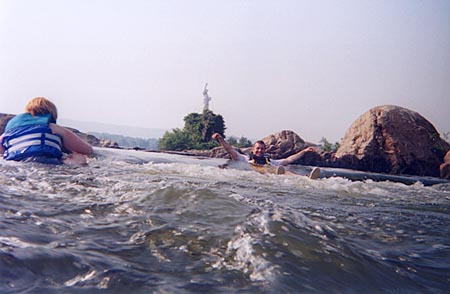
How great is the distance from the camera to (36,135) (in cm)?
389

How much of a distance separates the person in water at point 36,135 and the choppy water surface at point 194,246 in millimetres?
1134

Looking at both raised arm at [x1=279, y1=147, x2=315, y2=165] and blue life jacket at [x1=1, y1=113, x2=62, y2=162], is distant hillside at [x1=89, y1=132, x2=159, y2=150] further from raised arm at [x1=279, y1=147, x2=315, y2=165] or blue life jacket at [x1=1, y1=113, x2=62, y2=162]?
blue life jacket at [x1=1, y1=113, x2=62, y2=162]

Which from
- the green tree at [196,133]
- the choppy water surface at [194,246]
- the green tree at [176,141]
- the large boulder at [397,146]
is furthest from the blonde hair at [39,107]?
the green tree at [176,141]

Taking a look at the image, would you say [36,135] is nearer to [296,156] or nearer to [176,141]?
[296,156]

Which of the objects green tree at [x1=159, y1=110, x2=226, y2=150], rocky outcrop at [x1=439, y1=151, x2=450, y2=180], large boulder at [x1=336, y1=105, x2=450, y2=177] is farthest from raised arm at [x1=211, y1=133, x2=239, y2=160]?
green tree at [x1=159, y1=110, x2=226, y2=150]

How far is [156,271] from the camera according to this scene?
136 cm

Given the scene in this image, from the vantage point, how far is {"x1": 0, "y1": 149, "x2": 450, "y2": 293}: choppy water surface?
128cm

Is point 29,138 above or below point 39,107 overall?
below

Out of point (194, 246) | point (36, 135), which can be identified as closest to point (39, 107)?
point (36, 135)

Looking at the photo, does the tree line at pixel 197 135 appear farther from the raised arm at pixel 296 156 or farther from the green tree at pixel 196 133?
the raised arm at pixel 296 156

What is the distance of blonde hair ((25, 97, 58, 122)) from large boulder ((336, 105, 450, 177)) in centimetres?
1657

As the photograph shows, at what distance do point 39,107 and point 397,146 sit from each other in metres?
18.9

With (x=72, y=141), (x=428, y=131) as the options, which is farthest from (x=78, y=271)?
(x=428, y=131)

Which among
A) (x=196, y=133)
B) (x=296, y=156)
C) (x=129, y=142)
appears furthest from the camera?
(x=129, y=142)
